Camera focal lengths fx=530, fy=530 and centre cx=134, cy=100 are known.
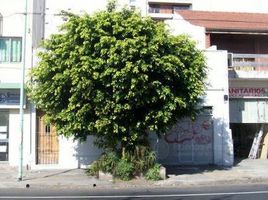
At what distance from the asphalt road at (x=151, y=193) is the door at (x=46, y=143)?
5503 mm

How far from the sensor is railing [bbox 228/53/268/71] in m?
25.3

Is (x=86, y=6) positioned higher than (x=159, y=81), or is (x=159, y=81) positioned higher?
(x=86, y=6)

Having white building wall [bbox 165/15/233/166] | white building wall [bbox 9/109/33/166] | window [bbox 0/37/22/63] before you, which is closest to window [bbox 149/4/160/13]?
white building wall [bbox 165/15/233/166]

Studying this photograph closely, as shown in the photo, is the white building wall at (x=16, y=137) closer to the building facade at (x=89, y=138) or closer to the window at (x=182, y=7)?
the building facade at (x=89, y=138)

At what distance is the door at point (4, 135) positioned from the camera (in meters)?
22.8

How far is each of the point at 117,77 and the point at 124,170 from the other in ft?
11.2

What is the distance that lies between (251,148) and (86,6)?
1518 centimetres

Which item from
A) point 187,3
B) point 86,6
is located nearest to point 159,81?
point 86,6

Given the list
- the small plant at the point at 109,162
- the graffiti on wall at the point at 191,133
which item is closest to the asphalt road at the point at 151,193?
the small plant at the point at 109,162

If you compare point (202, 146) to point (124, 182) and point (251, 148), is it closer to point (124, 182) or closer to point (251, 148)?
point (251, 148)

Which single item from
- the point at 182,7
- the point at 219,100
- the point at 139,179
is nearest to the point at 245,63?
the point at 219,100

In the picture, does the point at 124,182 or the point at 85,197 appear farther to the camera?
the point at 124,182

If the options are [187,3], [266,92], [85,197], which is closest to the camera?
[85,197]

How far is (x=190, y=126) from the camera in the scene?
2406 centimetres
